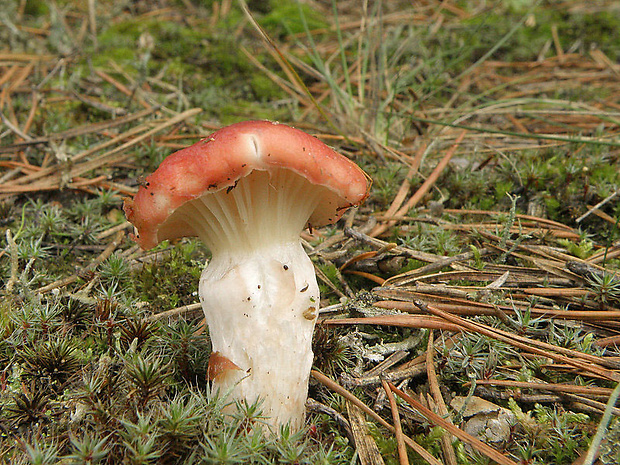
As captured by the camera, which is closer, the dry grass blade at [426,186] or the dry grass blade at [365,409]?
the dry grass blade at [365,409]

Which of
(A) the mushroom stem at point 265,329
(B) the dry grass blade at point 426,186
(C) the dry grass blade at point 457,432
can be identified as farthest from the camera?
(B) the dry grass blade at point 426,186

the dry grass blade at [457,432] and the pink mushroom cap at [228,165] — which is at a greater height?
the pink mushroom cap at [228,165]

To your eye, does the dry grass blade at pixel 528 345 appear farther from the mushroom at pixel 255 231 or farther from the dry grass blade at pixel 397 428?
the mushroom at pixel 255 231

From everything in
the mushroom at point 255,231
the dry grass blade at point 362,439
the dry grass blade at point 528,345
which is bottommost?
the dry grass blade at point 362,439

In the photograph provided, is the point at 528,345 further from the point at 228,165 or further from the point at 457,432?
the point at 228,165

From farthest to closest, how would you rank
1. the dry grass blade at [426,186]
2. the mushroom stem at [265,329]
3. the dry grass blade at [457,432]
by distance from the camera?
1. the dry grass blade at [426,186]
2. the mushroom stem at [265,329]
3. the dry grass blade at [457,432]

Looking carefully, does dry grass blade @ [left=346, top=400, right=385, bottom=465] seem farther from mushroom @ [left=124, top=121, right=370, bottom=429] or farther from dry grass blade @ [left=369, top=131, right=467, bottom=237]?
dry grass blade @ [left=369, top=131, right=467, bottom=237]

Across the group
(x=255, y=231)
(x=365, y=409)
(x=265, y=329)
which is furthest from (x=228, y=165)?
(x=365, y=409)

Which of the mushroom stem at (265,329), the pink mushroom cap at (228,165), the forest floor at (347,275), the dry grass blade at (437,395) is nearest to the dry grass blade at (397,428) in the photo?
the forest floor at (347,275)
